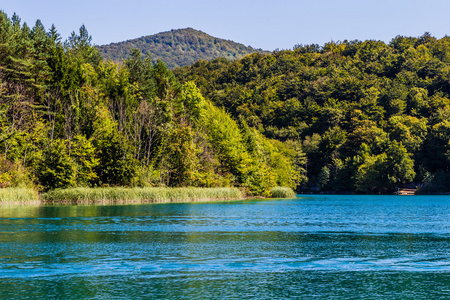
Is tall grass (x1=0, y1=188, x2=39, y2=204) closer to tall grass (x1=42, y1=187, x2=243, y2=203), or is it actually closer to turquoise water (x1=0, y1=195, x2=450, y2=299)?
tall grass (x1=42, y1=187, x2=243, y2=203)

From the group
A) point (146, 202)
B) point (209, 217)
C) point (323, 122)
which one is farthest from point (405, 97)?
point (209, 217)

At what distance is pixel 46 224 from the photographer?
36.2 metres

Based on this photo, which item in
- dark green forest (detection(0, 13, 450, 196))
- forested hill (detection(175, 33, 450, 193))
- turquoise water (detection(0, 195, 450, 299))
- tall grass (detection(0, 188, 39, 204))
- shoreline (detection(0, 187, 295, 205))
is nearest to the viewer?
turquoise water (detection(0, 195, 450, 299))

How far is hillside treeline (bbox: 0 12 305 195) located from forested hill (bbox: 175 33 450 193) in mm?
50808

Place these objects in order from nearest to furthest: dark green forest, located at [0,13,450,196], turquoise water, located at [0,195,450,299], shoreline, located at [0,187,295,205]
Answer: turquoise water, located at [0,195,450,299] → shoreline, located at [0,187,295,205] → dark green forest, located at [0,13,450,196]

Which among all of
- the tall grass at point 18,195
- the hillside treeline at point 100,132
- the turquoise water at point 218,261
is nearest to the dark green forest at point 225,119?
the hillside treeline at point 100,132

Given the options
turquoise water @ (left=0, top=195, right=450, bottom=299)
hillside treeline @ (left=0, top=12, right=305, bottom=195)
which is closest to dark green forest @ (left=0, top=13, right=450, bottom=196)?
hillside treeline @ (left=0, top=12, right=305, bottom=195)

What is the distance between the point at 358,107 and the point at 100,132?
325 feet

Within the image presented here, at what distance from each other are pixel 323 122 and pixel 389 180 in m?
30.9

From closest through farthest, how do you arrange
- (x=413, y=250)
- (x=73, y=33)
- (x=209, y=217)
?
(x=413, y=250), (x=209, y=217), (x=73, y=33)

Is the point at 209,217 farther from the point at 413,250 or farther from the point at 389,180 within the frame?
the point at 389,180

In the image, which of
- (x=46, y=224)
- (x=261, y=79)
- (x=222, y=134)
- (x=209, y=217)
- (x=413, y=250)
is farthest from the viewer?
(x=261, y=79)

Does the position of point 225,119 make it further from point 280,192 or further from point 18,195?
point 18,195

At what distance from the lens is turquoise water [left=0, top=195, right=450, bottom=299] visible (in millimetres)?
17188
